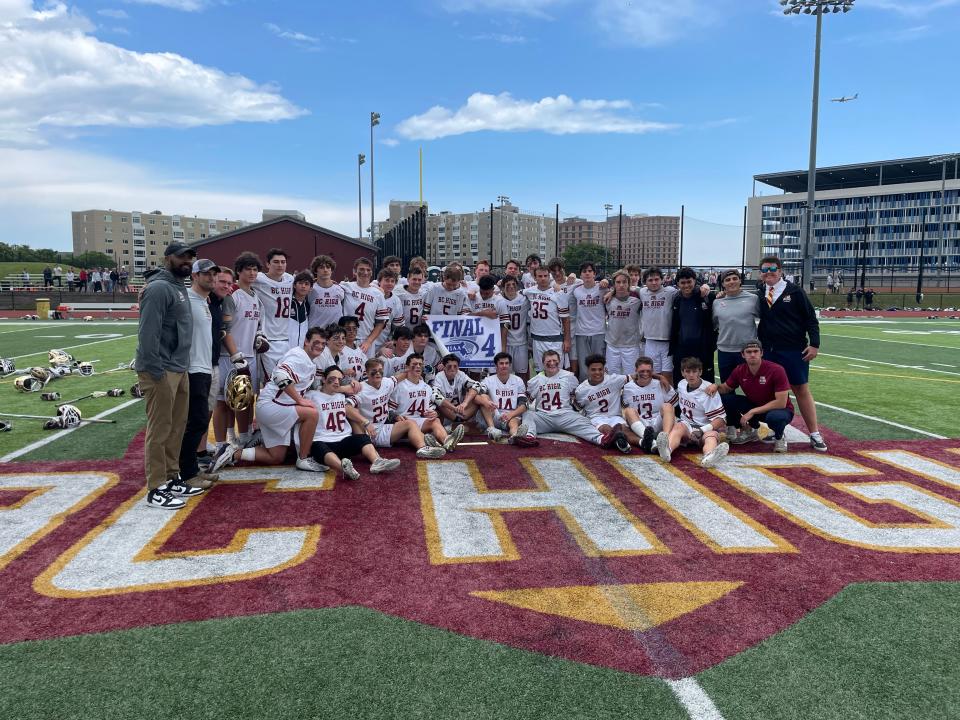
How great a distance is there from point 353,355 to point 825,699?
17.3 feet

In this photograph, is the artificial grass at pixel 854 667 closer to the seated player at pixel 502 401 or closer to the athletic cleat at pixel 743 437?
the athletic cleat at pixel 743 437

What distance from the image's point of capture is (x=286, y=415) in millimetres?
5953

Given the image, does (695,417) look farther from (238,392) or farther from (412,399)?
(238,392)

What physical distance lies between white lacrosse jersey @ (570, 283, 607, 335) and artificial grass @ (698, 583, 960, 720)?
17.1 feet

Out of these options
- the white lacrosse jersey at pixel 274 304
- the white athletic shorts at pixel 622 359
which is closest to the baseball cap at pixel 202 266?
the white lacrosse jersey at pixel 274 304

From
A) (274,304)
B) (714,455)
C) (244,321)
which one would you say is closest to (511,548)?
(714,455)

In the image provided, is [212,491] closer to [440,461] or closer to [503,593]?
[440,461]

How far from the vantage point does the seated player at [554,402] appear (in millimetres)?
7188

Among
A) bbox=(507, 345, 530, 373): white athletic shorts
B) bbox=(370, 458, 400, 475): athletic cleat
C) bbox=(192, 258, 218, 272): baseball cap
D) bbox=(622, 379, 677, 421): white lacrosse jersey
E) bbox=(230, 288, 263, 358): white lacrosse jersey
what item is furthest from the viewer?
bbox=(507, 345, 530, 373): white athletic shorts

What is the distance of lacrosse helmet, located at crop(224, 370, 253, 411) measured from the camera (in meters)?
5.82

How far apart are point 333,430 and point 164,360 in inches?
69.9

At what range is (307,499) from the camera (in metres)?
5.13

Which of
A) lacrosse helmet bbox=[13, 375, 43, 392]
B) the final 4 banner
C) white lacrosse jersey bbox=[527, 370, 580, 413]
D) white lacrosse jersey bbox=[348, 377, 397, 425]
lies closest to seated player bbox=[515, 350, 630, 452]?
white lacrosse jersey bbox=[527, 370, 580, 413]

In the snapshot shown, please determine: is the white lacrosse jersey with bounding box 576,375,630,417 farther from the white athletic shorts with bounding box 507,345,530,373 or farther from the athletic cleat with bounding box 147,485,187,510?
the athletic cleat with bounding box 147,485,187,510
